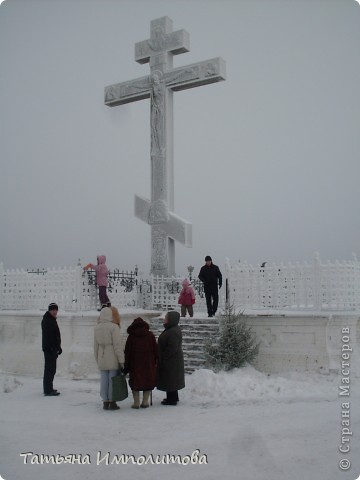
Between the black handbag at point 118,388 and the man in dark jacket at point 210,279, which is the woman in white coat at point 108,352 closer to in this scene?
the black handbag at point 118,388

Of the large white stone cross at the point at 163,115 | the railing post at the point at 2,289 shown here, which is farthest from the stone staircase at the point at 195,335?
the railing post at the point at 2,289

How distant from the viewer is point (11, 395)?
1045 cm

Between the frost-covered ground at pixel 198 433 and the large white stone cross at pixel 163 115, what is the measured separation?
635cm

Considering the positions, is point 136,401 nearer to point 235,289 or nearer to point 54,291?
point 235,289

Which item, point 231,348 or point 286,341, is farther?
point 286,341

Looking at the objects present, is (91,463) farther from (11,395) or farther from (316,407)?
(11,395)

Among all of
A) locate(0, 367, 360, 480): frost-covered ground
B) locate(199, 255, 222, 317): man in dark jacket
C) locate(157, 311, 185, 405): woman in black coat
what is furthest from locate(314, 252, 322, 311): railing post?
locate(157, 311, 185, 405): woman in black coat

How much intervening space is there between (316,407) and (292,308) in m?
4.08

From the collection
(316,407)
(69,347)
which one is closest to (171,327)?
(316,407)

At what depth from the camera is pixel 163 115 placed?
16797mm

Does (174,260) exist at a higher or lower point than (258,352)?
higher

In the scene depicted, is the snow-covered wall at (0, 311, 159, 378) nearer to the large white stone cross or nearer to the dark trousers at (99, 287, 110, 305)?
the dark trousers at (99, 287, 110, 305)

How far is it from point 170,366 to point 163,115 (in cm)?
998

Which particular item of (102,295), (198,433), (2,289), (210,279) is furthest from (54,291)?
(198,433)
